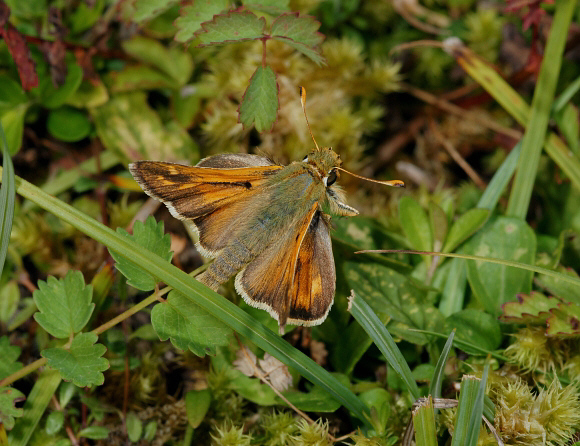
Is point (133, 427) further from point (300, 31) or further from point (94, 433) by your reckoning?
point (300, 31)

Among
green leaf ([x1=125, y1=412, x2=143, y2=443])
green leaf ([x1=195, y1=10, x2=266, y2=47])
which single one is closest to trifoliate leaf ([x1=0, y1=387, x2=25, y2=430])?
green leaf ([x1=125, y1=412, x2=143, y2=443])

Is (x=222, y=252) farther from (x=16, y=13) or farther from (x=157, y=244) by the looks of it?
(x=16, y=13)

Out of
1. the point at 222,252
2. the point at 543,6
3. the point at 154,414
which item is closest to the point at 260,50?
the point at 222,252

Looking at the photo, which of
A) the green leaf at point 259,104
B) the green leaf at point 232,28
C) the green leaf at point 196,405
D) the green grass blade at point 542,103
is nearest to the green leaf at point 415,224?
the green grass blade at point 542,103

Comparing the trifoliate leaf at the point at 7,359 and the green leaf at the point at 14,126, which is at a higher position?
the green leaf at the point at 14,126

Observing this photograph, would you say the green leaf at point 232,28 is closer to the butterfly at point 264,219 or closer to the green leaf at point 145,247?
the butterfly at point 264,219

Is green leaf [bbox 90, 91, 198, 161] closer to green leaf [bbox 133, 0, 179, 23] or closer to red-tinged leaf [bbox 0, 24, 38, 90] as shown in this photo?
red-tinged leaf [bbox 0, 24, 38, 90]
